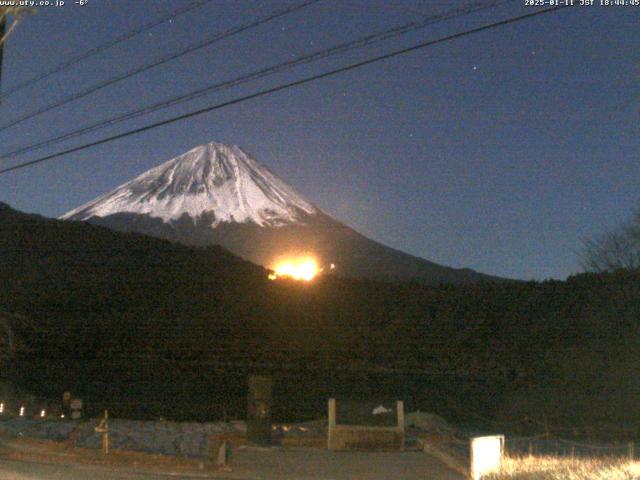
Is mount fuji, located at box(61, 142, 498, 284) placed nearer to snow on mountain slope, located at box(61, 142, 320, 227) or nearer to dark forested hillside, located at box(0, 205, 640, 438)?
snow on mountain slope, located at box(61, 142, 320, 227)

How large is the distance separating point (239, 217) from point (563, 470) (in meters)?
68.7

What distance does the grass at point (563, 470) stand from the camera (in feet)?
35.7

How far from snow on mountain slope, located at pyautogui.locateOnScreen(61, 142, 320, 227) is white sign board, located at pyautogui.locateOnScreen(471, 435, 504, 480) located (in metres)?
62.8

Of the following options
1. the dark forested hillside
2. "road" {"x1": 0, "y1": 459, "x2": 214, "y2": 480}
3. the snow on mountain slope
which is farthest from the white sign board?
the snow on mountain slope

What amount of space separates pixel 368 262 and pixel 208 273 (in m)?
30.3

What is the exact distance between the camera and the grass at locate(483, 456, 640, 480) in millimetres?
10892

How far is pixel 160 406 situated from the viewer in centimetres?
2805

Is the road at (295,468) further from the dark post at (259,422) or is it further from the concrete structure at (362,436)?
the dark post at (259,422)

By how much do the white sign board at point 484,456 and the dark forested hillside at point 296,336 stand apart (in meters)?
14.4

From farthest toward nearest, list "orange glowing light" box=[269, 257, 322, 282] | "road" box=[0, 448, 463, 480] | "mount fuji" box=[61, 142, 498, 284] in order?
1. "mount fuji" box=[61, 142, 498, 284]
2. "orange glowing light" box=[269, 257, 322, 282]
3. "road" box=[0, 448, 463, 480]

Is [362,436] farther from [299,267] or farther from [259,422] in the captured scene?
[299,267]

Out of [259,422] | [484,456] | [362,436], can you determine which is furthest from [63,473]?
[484,456]

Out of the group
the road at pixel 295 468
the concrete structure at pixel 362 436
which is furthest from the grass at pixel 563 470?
the concrete structure at pixel 362 436

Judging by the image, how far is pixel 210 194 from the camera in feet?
291
